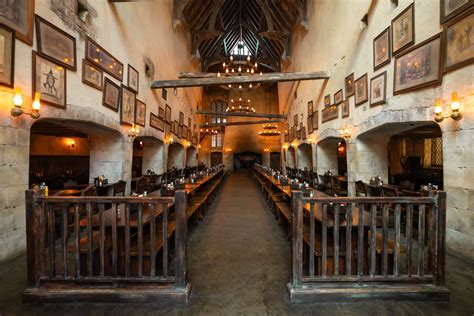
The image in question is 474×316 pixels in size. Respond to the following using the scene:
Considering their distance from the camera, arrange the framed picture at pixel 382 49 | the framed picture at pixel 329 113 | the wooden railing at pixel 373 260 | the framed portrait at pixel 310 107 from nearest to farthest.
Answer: the wooden railing at pixel 373 260 → the framed picture at pixel 382 49 → the framed picture at pixel 329 113 → the framed portrait at pixel 310 107

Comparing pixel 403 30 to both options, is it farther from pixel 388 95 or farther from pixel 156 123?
pixel 156 123

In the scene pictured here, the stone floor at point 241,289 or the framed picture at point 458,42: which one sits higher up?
the framed picture at point 458,42

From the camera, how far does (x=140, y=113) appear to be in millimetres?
7461

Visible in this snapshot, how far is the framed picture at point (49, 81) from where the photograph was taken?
11.8ft

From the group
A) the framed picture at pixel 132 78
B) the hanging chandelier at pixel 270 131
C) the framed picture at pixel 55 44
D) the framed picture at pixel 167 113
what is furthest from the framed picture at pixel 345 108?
the hanging chandelier at pixel 270 131

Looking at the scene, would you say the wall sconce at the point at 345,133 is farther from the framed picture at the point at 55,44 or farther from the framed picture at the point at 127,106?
the framed picture at the point at 55,44

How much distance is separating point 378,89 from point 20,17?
6.66 metres

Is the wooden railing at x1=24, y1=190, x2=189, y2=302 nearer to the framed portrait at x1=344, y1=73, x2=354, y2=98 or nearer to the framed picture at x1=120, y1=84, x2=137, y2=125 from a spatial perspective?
the framed picture at x1=120, y1=84, x2=137, y2=125

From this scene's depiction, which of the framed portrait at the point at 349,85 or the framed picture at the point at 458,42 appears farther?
the framed portrait at the point at 349,85

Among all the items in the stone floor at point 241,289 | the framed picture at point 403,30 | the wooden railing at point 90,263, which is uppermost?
the framed picture at point 403,30

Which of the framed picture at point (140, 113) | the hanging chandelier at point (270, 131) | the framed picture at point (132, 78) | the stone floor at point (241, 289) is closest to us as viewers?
the stone floor at point (241, 289)

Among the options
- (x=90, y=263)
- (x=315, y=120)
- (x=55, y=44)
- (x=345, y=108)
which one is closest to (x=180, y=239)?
(x=90, y=263)

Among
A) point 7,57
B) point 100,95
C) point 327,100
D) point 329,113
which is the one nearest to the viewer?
point 7,57

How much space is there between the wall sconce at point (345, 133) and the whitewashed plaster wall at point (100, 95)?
6.41 metres
